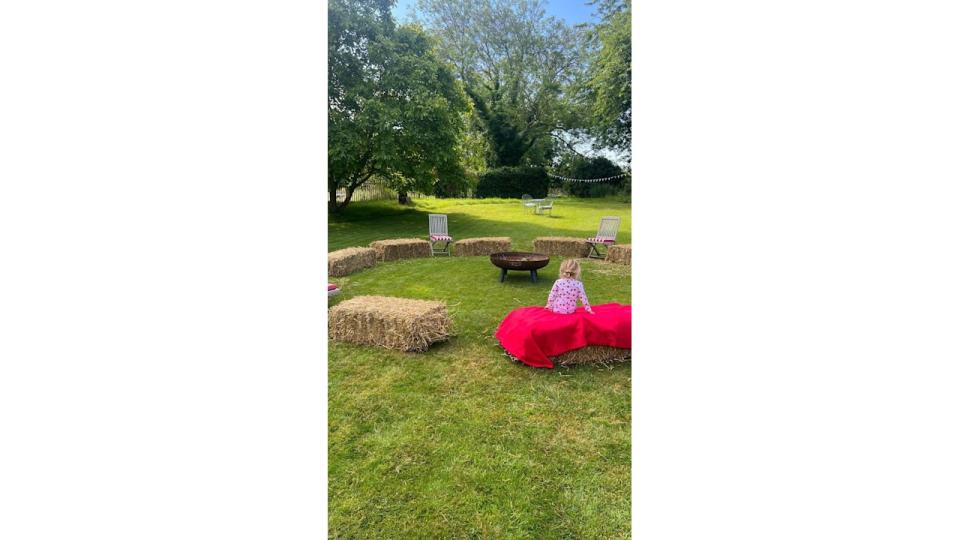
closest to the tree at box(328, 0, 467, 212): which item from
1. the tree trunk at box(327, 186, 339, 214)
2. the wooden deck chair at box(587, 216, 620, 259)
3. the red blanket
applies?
the tree trunk at box(327, 186, 339, 214)

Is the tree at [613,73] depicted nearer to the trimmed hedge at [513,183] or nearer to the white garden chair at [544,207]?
the white garden chair at [544,207]

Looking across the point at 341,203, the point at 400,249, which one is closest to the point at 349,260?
the point at 400,249

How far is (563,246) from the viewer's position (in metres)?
8.62

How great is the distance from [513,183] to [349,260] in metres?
12.4

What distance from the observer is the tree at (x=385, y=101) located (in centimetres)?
1038

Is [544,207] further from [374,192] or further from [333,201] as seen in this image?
[333,201]

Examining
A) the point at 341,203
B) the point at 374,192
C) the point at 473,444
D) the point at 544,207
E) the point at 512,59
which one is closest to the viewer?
the point at 473,444

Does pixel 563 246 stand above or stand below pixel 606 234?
below

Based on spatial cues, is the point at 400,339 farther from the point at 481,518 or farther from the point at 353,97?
the point at 353,97

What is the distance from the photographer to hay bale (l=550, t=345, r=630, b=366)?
11.4ft

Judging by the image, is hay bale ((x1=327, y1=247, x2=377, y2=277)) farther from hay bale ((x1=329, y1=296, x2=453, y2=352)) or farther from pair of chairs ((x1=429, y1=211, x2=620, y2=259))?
hay bale ((x1=329, y1=296, x2=453, y2=352))

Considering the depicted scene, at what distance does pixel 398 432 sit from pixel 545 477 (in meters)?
0.90

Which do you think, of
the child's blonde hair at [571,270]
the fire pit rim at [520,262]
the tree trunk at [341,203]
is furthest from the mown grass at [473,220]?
the child's blonde hair at [571,270]

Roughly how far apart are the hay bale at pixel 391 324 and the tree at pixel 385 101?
7.47 m
